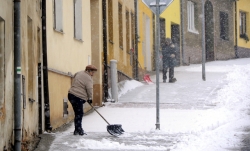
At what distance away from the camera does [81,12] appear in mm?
17906

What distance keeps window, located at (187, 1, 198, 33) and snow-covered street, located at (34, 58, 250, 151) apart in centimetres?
1165

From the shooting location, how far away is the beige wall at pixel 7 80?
29.7ft

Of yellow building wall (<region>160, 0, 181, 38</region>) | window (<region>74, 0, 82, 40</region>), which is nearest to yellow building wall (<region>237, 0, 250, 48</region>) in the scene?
yellow building wall (<region>160, 0, 181, 38</region>)

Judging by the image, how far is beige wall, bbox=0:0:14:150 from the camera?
29.7 ft

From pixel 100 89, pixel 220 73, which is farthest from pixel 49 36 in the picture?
pixel 220 73

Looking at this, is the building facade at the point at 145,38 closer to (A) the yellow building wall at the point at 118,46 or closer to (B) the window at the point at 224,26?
(A) the yellow building wall at the point at 118,46

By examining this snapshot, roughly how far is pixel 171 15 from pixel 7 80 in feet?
85.9

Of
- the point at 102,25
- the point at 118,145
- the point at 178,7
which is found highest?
the point at 178,7

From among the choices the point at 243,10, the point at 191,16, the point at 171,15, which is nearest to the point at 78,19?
the point at 171,15

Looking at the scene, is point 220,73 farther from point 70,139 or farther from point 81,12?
point 70,139

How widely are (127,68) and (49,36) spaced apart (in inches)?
490

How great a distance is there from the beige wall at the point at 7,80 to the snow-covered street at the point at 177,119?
159cm

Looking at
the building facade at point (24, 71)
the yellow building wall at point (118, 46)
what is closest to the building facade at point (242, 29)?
the yellow building wall at point (118, 46)

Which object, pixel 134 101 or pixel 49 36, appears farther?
pixel 134 101
